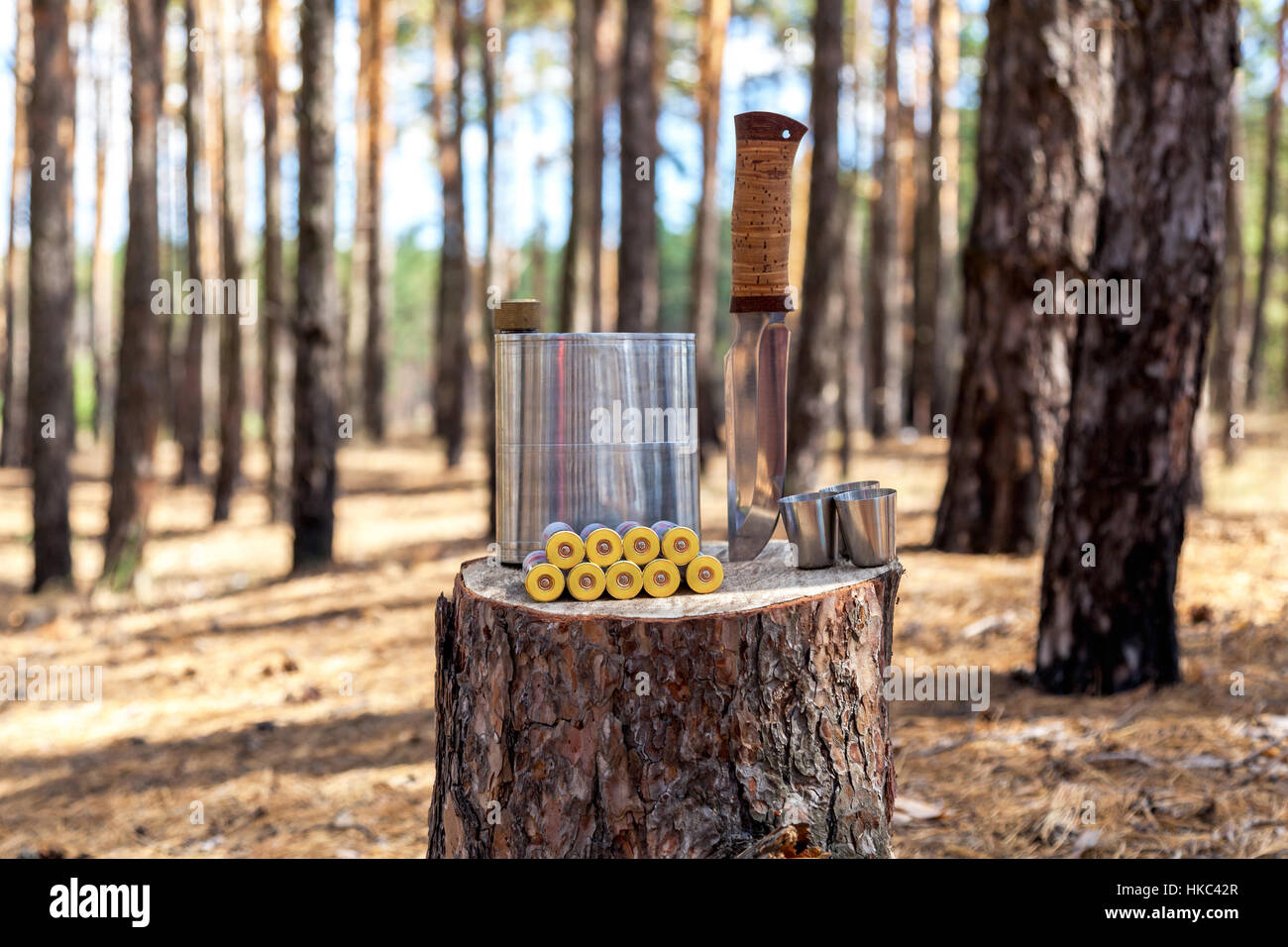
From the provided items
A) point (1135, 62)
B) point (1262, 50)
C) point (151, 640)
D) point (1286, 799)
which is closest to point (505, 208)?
point (1262, 50)

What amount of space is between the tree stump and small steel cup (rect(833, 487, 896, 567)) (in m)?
0.19

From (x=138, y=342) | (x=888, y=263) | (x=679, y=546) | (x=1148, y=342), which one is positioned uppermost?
(x=888, y=263)

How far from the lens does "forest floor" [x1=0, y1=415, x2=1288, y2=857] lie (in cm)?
382

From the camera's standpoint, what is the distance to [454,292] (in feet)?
57.5

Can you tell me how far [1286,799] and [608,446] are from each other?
2.50m

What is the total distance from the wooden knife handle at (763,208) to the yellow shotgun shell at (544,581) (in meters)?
0.83

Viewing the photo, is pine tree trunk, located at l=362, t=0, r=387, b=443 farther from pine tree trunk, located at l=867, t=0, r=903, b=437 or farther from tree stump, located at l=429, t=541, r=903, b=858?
tree stump, located at l=429, t=541, r=903, b=858

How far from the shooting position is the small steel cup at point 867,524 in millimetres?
2783

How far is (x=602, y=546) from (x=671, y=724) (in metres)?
0.43

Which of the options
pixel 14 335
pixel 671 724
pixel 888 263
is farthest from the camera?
pixel 14 335

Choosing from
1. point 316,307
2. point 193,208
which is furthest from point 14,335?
point 316,307
